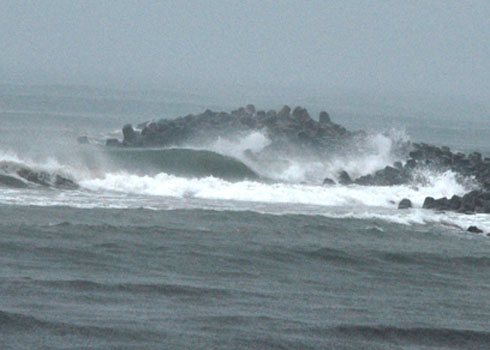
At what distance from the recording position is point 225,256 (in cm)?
2448

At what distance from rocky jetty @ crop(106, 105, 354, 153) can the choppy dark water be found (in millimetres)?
16446

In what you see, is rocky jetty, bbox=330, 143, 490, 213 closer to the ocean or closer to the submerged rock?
the submerged rock

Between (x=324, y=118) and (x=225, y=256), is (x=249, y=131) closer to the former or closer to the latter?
(x=324, y=118)

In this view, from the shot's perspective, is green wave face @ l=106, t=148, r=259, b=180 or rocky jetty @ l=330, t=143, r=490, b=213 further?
green wave face @ l=106, t=148, r=259, b=180

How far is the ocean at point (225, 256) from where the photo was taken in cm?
1827

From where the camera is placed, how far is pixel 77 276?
21188 mm

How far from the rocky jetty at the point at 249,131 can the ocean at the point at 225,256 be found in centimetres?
171

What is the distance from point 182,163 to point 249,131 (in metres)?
7.21

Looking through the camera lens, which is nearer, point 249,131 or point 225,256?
point 225,256

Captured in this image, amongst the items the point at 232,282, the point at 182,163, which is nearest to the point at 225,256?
the point at 232,282

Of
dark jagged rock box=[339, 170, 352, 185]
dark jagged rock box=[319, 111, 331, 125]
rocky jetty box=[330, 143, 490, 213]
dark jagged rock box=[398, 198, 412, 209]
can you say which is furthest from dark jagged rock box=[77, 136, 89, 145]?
dark jagged rock box=[398, 198, 412, 209]

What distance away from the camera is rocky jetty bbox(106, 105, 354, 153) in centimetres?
4719

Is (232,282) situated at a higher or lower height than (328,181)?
lower

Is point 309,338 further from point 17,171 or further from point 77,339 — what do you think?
point 17,171
